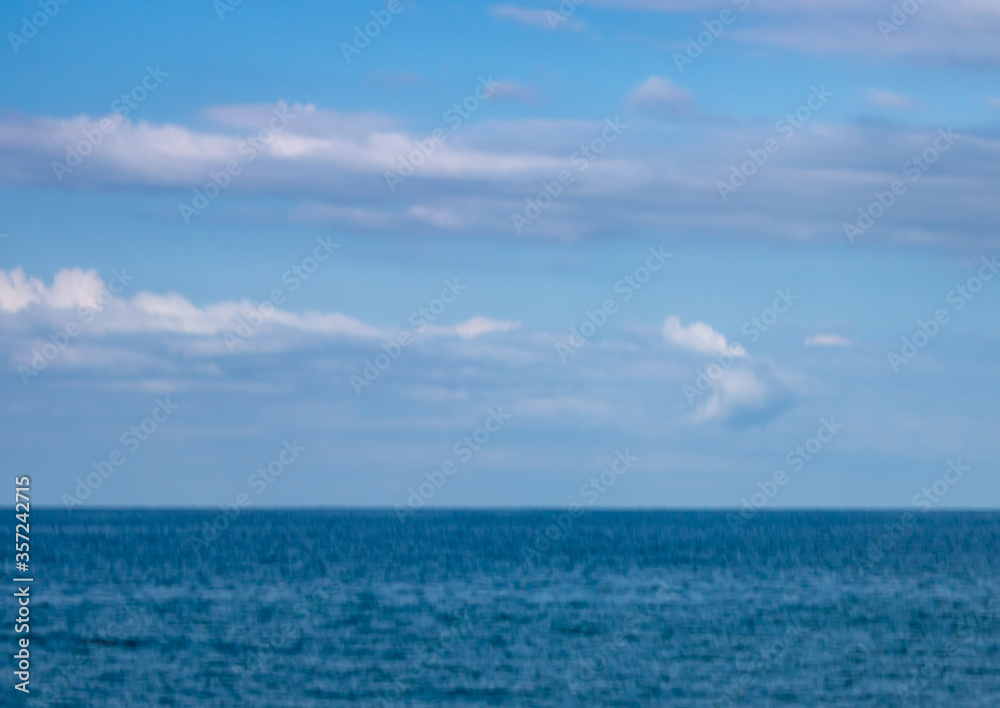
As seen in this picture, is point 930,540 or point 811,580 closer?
point 811,580

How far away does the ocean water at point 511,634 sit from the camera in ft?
133

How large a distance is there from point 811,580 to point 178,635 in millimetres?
44888

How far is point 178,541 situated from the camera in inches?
5541

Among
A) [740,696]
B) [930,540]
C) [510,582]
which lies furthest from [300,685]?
[930,540]

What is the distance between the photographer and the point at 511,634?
5228cm

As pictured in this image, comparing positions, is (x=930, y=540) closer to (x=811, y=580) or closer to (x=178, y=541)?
(x=811, y=580)

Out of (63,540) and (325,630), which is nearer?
(325,630)

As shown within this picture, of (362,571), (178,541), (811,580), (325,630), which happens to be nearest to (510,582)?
(362,571)

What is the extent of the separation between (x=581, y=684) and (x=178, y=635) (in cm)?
1861

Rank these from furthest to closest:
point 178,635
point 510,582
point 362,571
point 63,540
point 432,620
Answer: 1. point 63,540
2. point 362,571
3. point 510,582
4. point 432,620
5. point 178,635

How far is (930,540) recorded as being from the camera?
147m

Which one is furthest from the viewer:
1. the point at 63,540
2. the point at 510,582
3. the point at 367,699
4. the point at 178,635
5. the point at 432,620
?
the point at 63,540

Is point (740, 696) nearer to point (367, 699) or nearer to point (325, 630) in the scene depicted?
point (367, 699)

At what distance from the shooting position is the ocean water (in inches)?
1596
